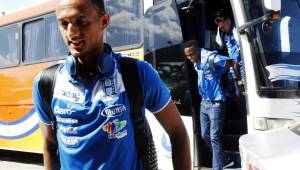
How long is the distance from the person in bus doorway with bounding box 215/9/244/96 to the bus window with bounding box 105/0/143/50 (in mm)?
1169

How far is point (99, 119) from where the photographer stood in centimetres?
194

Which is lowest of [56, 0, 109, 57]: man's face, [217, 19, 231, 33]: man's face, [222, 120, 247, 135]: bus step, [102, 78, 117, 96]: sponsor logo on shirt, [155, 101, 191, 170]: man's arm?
[222, 120, 247, 135]: bus step

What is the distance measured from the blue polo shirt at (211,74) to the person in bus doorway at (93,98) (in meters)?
3.98

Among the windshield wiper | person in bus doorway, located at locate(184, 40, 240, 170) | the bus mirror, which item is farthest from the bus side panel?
the bus mirror

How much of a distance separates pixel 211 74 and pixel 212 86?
0.48ft

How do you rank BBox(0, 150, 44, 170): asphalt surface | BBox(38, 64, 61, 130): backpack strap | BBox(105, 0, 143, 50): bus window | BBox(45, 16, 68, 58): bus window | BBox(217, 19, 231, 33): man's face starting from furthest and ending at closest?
BBox(0, 150, 44, 170): asphalt surface, BBox(45, 16, 68, 58): bus window, BBox(105, 0, 143, 50): bus window, BBox(217, 19, 231, 33): man's face, BBox(38, 64, 61, 130): backpack strap

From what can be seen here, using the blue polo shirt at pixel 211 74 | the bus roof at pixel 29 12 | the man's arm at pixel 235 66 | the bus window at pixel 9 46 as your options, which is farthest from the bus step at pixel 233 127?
the bus window at pixel 9 46

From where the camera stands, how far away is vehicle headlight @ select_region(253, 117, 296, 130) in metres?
4.65

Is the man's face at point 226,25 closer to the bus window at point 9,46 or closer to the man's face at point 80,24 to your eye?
the man's face at point 80,24

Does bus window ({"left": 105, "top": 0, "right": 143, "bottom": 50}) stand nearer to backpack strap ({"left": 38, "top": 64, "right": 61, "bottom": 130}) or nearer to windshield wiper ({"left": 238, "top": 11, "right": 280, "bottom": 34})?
windshield wiper ({"left": 238, "top": 11, "right": 280, "bottom": 34})

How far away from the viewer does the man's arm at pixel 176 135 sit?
2.14 m

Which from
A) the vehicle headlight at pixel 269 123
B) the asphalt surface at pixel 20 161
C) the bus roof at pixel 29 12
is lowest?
the asphalt surface at pixel 20 161

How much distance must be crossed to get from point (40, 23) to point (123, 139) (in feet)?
25.4

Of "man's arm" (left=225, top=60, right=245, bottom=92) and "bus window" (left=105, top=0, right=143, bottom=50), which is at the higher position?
"bus window" (left=105, top=0, right=143, bottom=50)
